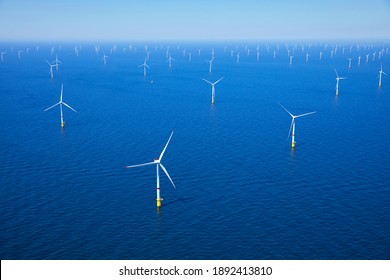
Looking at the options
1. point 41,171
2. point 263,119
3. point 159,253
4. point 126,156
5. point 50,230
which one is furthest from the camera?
point 263,119

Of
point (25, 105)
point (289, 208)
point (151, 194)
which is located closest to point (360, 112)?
point (289, 208)

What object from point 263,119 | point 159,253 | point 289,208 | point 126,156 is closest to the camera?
point 159,253

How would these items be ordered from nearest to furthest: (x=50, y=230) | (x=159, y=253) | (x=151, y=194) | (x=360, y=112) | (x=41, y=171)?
(x=159, y=253)
(x=50, y=230)
(x=151, y=194)
(x=41, y=171)
(x=360, y=112)

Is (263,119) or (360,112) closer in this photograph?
(263,119)

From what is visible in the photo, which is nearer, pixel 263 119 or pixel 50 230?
pixel 50 230

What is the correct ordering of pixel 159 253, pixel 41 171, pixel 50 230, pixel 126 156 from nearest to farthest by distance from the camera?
pixel 159 253, pixel 50 230, pixel 41 171, pixel 126 156

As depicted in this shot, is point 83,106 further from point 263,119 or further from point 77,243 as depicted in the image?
point 77,243

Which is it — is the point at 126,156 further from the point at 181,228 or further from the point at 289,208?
the point at 289,208

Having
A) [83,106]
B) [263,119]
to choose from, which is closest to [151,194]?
[263,119]
